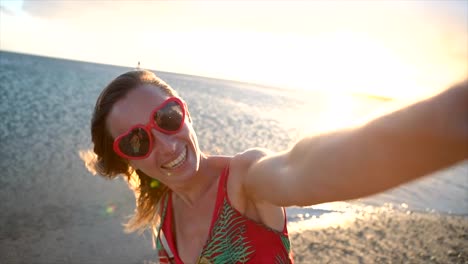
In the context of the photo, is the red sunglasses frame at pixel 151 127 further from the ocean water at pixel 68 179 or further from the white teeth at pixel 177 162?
the ocean water at pixel 68 179

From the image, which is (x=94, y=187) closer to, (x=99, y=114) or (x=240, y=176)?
(x=99, y=114)

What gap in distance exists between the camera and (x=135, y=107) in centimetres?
247

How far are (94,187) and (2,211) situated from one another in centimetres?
217

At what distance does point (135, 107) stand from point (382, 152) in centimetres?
192

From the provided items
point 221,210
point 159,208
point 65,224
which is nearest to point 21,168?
point 65,224

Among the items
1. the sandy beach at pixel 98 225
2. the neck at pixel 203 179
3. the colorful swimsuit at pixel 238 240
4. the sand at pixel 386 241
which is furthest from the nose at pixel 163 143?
the sand at pixel 386 241

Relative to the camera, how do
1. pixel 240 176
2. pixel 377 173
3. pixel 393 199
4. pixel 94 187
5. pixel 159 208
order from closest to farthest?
1. pixel 377 173
2. pixel 240 176
3. pixel 159 208
4. pixel 94 187
5. pixel 393 199

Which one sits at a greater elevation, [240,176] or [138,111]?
[138,111]

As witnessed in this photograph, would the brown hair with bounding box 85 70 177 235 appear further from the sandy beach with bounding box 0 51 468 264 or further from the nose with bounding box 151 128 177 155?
the sandy beach with bounding box 0 51 468 264

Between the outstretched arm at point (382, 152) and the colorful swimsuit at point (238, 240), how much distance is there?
782 mm

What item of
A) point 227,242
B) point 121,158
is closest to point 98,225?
point 121,158

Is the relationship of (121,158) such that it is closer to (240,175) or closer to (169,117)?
(169,117)

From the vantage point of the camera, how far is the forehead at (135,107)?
2.46 metres

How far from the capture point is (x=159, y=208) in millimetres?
2949
